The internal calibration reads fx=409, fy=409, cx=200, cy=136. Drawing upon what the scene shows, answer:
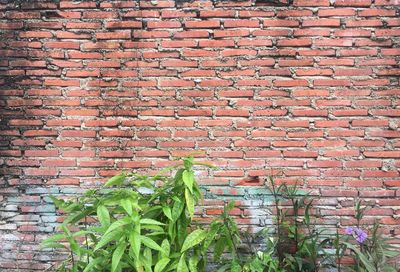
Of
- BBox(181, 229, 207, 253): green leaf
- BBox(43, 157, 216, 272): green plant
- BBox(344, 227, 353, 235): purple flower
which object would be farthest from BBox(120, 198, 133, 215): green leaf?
BBox(344, 227, 353, 235): purple flower

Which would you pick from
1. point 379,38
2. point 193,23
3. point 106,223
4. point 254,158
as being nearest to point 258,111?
point 254,158

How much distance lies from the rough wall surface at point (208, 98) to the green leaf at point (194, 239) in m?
0.49

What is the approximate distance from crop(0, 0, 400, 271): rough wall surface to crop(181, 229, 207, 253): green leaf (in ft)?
1.62

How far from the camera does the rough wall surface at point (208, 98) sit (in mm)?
3186

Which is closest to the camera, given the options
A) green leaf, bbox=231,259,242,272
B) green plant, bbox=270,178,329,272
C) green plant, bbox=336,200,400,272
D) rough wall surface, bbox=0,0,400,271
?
green leaf, bbox=231,259,242,272

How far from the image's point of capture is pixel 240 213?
3291 mm

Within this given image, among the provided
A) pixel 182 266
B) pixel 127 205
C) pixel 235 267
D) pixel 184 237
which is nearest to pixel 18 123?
pixel 127 205

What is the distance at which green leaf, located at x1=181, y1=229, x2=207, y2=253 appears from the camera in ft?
8.91

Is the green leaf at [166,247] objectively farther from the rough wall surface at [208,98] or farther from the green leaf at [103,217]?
the rough wall surface at [208,98]

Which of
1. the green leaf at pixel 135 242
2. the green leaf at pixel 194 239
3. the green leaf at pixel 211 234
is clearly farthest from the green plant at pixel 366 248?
the green leaf at pixel 135 242

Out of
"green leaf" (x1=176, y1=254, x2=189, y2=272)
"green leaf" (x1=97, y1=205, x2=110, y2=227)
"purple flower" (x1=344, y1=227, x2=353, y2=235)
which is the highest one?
"green leaf" (x1=97, y1=205, x2=110, y2=227)

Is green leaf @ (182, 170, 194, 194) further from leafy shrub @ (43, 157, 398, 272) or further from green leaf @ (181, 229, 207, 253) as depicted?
green leaf @ (181, 229, 207, 253)

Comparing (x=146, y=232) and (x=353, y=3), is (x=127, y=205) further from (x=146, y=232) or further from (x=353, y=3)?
(x=353, y=3)

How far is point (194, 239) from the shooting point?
277 cm
